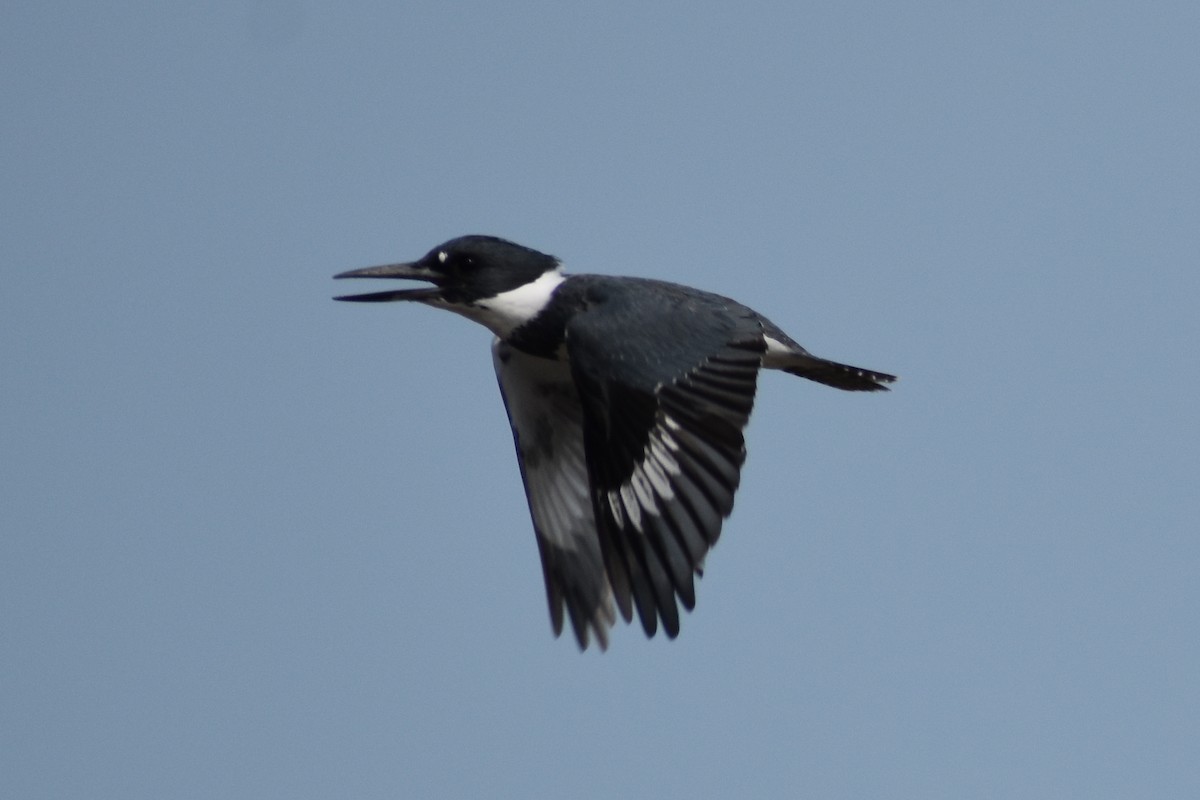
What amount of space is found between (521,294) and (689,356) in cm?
112

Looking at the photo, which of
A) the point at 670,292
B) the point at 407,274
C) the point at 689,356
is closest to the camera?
the point at 689,356

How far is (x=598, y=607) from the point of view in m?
7.64

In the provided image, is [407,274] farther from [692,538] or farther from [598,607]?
[692,538]

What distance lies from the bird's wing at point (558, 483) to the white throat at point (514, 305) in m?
0.33

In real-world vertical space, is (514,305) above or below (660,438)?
above

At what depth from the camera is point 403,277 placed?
7.70m

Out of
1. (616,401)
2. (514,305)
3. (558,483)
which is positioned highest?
(514,305)

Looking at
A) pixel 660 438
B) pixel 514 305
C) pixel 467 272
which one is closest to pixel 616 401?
pixel 660 438

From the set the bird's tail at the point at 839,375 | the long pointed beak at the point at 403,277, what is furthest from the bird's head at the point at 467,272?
the bird's tail at the point at 839,375

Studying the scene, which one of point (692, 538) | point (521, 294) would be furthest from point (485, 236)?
point (692, 538)

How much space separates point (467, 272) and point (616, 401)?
1444 mm

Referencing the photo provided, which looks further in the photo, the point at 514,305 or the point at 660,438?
the point at 514,305

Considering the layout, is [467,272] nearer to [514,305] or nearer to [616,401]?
[514,305]

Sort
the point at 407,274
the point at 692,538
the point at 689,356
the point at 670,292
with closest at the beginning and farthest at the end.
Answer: the point at 692,538 < the point at 689,356 < the point at 670,292 < the point at 407,274
